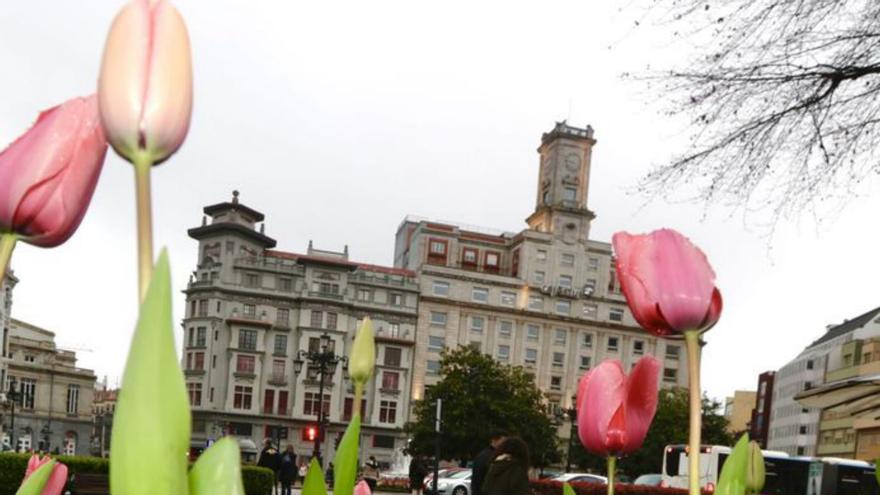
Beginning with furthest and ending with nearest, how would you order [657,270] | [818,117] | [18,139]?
1. [818,117]
2. [657,270]
3. [18,139]

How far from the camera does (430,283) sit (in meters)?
49.5

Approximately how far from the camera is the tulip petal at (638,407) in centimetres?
82

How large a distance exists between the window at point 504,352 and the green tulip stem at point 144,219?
164 feet

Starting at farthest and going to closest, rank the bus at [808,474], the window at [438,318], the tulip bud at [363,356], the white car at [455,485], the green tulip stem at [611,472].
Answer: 1. the window at [438,318]
2. the white car at [455,485]
3. the bus at [808,474]
4. the tulip bud at [363,356]
5. the green tulip stem at [611,472]

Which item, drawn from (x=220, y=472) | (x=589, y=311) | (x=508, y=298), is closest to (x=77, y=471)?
(x=220, y=472)

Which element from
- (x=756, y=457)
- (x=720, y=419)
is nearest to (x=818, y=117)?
(x=756, y=457)

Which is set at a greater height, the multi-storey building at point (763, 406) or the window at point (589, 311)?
the window at point (589, 311)

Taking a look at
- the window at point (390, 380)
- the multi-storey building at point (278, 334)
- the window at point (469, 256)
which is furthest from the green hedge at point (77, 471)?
the window at point (469, 256)

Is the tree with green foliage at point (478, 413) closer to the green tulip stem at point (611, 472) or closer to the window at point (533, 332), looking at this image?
the window at point (533, 332)

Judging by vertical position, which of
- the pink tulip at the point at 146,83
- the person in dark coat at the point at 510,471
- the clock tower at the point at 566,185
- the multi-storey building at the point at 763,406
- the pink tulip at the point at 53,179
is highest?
the clock tower at the point at 566,185

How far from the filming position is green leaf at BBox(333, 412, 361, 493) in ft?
2.27

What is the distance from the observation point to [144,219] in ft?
1.45

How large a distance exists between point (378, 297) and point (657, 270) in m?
47.8

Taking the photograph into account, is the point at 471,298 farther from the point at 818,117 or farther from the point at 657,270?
the point at 657,270
